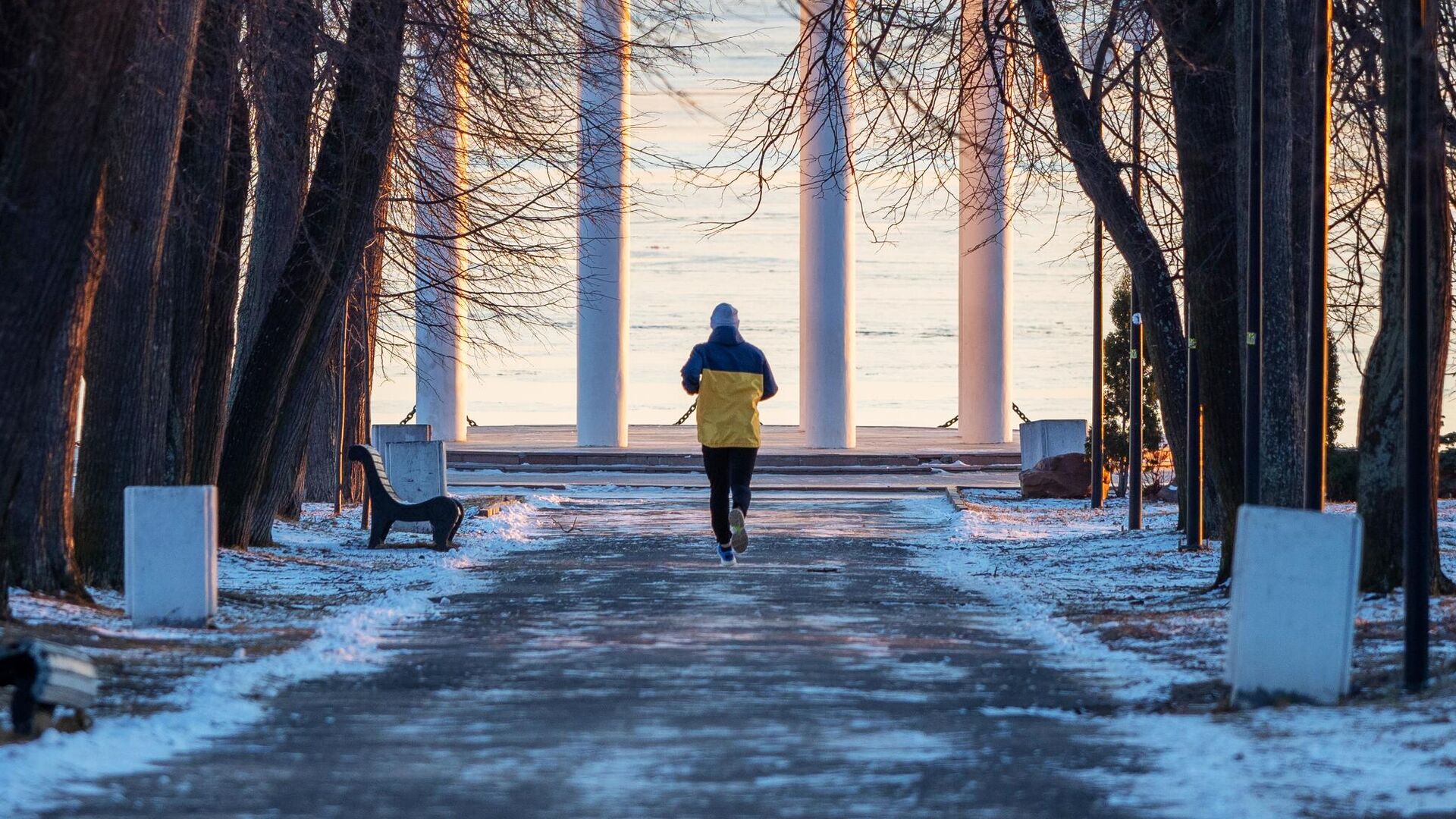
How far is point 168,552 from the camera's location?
1051 cm

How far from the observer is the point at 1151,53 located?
1709cm

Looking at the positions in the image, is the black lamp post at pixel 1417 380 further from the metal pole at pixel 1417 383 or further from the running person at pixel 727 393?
the running person at pixel 727 393

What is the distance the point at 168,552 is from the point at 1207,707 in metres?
5.62

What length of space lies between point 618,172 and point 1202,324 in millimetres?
22254

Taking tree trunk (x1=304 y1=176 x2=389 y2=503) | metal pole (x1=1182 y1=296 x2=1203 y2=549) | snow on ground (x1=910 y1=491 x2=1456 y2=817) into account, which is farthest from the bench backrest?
metal pole (x1=1182 y1=296 x2=1203 y2=549)

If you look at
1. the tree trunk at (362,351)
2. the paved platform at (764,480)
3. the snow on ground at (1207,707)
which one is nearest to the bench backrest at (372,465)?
the tree trunk at (362,351)

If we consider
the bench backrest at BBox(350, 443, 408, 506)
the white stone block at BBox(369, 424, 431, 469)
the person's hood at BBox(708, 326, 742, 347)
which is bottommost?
the bench backrest at BBox(350, 443, 408, 506)

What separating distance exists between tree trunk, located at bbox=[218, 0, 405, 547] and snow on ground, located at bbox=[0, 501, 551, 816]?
66cm

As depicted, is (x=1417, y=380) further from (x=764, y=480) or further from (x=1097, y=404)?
(x=764, y=480)

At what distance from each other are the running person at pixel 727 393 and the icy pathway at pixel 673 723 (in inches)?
63.3

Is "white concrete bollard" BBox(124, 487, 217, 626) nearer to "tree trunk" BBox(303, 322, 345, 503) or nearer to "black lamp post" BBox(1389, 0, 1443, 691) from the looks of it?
"black lamp post" BBox(1389, 0, 1443, 691)

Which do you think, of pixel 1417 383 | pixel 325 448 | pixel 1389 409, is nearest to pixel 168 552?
pixel 1417 383

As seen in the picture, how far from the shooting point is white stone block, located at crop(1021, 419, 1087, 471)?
28422 mm

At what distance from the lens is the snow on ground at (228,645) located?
6.62 m
